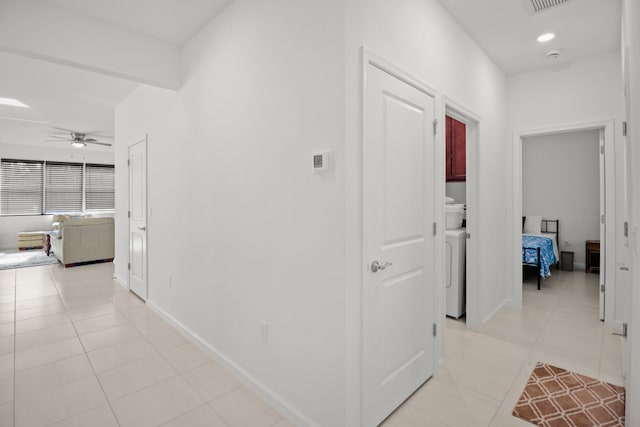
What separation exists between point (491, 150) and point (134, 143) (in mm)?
4401

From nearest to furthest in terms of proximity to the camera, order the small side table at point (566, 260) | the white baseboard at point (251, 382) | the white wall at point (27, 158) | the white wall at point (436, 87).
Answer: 1. the white wall at point (436, 87)
2. the white baseboard at point (251, 382)
3. the small side table at point (566, 260)
4. the white wall at point (27, 158)

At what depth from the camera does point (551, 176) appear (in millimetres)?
6031

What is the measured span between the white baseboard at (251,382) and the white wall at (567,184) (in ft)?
19.4

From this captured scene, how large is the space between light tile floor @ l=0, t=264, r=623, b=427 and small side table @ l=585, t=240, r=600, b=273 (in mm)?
1796

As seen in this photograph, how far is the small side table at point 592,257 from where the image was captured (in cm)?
527

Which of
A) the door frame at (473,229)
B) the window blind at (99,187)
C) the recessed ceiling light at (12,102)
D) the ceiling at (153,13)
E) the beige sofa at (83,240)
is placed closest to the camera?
the ceiling at (153,13)

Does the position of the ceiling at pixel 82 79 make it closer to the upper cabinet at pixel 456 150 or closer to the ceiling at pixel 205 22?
the ceiling at pixel 205 22

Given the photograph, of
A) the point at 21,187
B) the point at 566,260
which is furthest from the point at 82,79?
the point at 566,260

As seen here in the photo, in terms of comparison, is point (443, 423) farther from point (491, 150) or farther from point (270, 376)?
point (491, 150)

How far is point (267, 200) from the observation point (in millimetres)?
2037

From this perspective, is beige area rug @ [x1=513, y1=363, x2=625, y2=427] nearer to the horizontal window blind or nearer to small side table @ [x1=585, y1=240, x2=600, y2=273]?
small side table @ [x1=585, y1=240, x2=600, y2=273]

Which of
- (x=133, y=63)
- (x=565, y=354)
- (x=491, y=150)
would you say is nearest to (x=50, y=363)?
(x=133, y=63)

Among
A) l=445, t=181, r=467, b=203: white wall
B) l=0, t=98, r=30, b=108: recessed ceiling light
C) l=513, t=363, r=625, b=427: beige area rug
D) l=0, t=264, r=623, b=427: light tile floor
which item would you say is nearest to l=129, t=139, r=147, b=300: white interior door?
l=0, t=264, r=623, b=427: light tile floor

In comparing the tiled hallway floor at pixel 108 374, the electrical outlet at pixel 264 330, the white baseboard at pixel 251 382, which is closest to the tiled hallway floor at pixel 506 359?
the white baseboard at pixel 251 382
